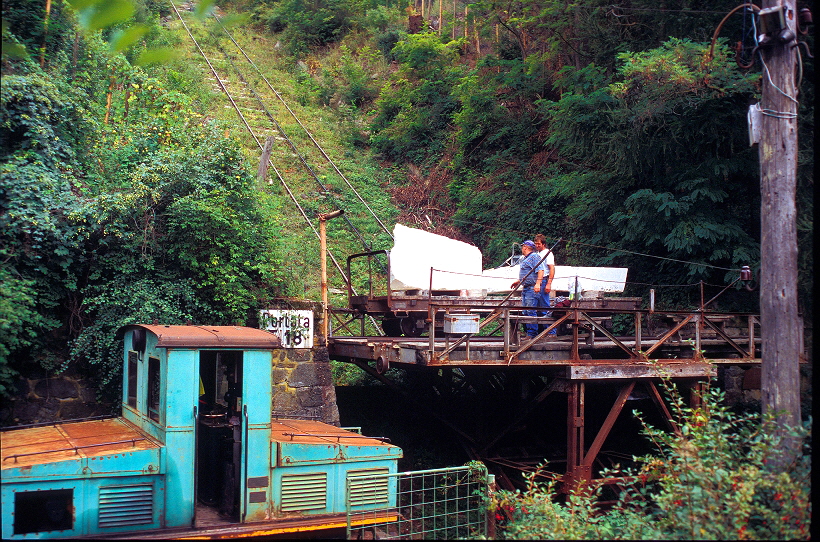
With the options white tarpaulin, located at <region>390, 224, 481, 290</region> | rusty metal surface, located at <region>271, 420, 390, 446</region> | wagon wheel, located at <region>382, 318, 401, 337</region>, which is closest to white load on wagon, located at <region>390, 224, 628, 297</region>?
white tarpaulin, located at <region>390, 224, 481, 290</region>

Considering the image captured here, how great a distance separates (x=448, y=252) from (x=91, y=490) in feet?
22.1

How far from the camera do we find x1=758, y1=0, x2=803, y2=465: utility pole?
7293 mm

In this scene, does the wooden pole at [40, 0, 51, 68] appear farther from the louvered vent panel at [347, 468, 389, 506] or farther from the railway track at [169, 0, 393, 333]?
the louvered vent panel at [347, 468, 389, 506]

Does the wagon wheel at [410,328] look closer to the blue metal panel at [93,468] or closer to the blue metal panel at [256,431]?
the blue metal panel at [256,431]

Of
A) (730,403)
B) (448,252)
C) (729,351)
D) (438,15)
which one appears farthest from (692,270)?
(438,15)

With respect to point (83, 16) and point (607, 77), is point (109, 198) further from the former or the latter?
point (607, 77)

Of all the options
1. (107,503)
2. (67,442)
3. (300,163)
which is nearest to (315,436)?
(107,503)

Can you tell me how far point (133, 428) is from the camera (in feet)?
25.6

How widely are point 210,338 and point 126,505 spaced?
6.12ft

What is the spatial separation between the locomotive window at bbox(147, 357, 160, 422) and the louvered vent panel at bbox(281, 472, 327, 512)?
1.64m

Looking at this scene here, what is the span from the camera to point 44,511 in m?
6.68

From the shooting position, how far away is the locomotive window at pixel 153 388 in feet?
23.9

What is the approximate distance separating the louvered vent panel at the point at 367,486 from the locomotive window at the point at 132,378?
286 cm

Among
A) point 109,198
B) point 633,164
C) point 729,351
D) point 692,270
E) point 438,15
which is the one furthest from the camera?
point 438,15
